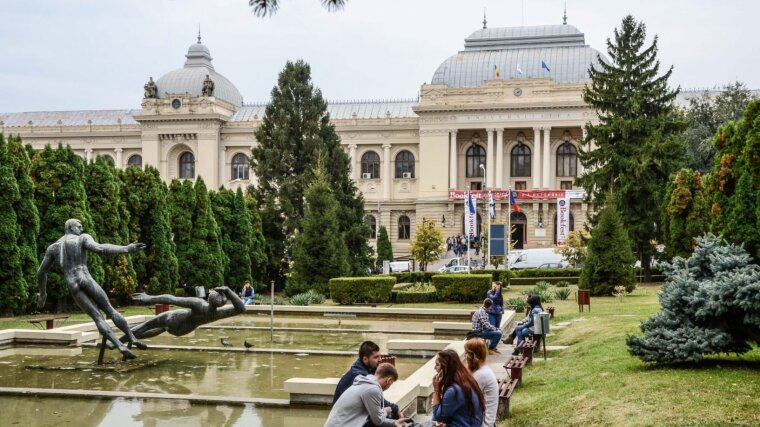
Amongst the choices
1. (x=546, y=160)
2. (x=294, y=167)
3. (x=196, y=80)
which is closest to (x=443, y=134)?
(x=546, y=160)

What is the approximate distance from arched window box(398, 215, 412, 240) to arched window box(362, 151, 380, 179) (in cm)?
482

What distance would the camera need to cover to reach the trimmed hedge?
34.4 m

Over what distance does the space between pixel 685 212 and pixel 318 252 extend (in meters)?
16.6

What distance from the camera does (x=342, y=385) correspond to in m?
8.27

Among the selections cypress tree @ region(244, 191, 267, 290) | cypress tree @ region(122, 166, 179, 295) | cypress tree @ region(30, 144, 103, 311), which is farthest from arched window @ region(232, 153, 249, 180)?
cypress tree @ region(30, 144, 103, 311)

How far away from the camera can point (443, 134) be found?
245 feet

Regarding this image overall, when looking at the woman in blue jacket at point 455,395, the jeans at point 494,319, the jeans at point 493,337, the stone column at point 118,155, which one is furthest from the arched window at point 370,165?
the woman in blue jacket at point 455,395

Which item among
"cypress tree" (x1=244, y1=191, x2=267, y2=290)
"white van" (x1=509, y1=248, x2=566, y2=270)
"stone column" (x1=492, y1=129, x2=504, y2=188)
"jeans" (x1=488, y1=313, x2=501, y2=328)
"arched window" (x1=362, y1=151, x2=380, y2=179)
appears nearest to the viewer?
"jeans" (x1=488, y1=313, x2=501, y2=328)

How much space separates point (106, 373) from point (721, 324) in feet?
32.3

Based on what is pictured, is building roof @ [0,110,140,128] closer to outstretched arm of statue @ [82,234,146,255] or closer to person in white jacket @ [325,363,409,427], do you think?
outstretched arm of statue @ [82,234,146,255]

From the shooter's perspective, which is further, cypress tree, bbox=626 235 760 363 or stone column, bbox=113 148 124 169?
stone column, bbox=113 148 124 169

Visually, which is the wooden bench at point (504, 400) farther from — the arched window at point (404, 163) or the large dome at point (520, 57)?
the arched window at point (404, 163)

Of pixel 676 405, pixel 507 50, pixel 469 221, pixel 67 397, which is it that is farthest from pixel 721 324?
pixel 507 50

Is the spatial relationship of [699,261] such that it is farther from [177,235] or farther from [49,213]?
[177,235]
